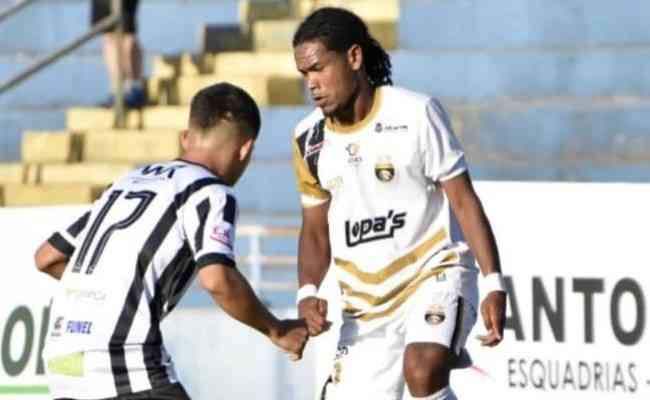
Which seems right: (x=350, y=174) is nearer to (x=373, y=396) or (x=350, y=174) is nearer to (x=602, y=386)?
(x=373, y=396)

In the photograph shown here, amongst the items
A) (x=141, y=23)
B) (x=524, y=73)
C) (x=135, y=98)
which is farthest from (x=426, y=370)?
(x=141, y=23)

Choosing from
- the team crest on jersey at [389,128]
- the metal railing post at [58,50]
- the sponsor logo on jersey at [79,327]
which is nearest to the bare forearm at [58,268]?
the sponsor logo on jersey at [79,327]

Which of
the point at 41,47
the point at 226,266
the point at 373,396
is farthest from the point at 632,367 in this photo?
the point at 41,47

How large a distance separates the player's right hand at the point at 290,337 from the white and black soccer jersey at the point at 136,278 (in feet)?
1.24

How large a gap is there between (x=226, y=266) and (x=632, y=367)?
316 cm

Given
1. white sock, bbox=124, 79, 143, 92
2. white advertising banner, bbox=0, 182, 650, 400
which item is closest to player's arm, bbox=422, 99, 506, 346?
white advertising banner, bbox=0, 182, 650, 400

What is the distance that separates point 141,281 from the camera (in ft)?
20.3

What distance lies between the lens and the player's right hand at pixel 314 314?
699 centimetres

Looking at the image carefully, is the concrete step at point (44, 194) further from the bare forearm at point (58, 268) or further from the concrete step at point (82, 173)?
the bare forearm at point (58, 268)

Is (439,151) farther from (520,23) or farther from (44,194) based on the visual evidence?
(44,194)

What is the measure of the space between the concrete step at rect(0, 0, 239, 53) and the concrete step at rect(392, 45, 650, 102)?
7.75 feet

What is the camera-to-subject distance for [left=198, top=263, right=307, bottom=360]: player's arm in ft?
20.2

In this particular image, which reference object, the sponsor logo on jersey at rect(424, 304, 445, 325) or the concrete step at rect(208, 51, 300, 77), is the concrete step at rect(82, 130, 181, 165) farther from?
the sponsor logo on jersey at rect(424, 304, 445, 325)

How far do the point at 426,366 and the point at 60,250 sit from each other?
1337 mm
